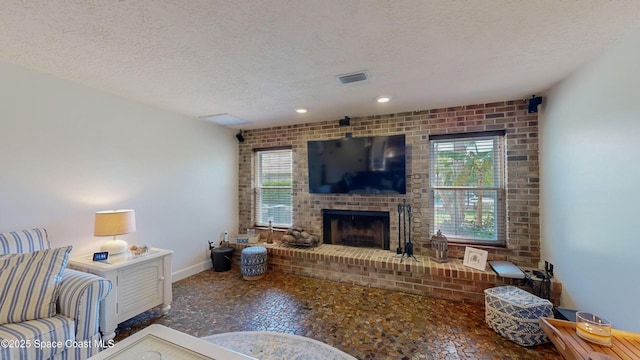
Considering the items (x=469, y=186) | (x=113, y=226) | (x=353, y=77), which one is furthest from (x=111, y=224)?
(x=469, y=186)

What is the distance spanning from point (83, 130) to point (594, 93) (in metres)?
4.58

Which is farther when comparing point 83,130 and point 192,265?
point 192,265

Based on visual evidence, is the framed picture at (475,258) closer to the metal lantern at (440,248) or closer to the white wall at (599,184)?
the metal lantern at (440,248)

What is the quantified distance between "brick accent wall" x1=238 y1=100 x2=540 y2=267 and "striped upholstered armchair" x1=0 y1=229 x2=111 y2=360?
2.69 m

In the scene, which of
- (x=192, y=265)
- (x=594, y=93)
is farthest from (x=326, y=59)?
(x=192, y=265)

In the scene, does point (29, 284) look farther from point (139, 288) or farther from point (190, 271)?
point (190, 271)

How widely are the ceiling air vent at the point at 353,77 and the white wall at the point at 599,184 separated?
1722mm

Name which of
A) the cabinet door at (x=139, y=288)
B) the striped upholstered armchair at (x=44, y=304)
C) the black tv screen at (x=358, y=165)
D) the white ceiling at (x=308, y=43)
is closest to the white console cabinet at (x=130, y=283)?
the cabinet door at (x=139, y=288)

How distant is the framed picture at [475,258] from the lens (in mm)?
2762

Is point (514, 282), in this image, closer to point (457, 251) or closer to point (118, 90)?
point (457, 251)

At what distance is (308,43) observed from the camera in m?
1.73

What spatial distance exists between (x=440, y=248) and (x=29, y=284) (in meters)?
3.74

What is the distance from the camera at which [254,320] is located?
7.87 ft

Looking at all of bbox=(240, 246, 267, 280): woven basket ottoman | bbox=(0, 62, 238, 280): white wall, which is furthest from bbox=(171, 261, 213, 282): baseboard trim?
bbox=(240, 246, 267, 280): woven basket ottoman
